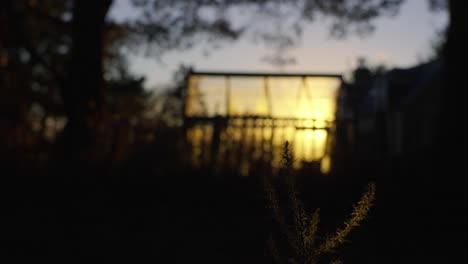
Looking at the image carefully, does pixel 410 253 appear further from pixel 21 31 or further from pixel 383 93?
pixel 383 93

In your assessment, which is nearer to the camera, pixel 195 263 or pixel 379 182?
pixel 195 263

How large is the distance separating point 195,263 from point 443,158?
552 centimetres

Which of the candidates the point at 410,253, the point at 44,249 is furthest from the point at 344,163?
the point at 44,249

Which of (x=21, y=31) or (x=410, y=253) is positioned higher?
(x=21, y=31)

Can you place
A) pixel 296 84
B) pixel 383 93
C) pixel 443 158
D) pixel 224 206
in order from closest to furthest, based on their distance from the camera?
pixel 224 206
pixel 443 158
pixel 296 84
pixel 383 93

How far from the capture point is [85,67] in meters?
10.9

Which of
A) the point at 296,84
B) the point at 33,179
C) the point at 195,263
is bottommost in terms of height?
the point at 195,263

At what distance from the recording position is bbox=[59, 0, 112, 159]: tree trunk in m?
10.8

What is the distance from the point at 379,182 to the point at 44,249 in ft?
Result: 17.5

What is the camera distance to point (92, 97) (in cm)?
1095

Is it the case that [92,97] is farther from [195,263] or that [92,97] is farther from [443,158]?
[443,158]

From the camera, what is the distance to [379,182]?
9.35m

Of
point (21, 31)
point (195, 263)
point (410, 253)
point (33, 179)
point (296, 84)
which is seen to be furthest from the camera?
point (296, 84)

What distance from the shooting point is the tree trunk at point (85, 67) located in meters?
10.8
